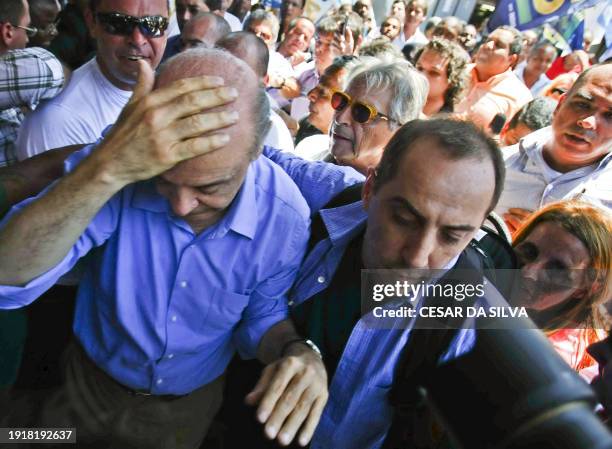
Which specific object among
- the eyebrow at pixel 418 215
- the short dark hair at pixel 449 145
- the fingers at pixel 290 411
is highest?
the short dark hair at pixel 449 145

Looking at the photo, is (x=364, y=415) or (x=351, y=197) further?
(x=351, y=197)

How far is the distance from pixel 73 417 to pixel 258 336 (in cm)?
74

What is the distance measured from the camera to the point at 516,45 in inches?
188

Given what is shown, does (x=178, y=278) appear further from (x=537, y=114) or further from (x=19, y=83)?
(x=537, y=114)

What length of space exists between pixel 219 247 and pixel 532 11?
6.97 metres

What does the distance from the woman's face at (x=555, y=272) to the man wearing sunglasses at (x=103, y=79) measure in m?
1.81

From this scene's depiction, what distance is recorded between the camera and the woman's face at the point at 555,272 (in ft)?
5.75

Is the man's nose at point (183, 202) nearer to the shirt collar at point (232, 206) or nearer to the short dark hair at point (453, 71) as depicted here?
the shirt collar at point (232, 206)

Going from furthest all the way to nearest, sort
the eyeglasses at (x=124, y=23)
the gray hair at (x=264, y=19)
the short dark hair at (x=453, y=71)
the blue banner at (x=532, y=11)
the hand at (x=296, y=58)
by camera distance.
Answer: the blue banner at (x=532, y=11)
the hand at (x=296, y=58)
the gray hair at (x=264, y=19)
the short dark hair at (x=453, y=71)
the eyeglasses at (x=124, y=23)

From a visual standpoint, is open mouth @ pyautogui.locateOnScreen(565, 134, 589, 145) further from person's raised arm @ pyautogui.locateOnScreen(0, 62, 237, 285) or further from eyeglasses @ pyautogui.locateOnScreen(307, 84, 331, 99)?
person's raised arm @ pyautogui.locateOnScreen(0, 62, 237, 285)

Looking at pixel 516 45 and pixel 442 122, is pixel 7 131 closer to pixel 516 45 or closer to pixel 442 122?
pixel 442 122

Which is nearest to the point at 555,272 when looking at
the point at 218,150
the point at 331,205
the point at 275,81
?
the point at 331,205

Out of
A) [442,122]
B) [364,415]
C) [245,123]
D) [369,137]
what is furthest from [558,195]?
[245,123]

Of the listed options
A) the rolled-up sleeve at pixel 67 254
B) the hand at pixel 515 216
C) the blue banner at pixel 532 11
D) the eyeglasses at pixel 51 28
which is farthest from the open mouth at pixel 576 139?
the blue banner at pixel 532 11
